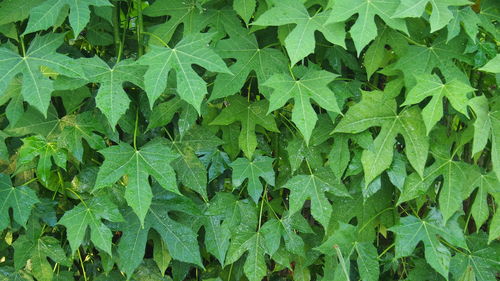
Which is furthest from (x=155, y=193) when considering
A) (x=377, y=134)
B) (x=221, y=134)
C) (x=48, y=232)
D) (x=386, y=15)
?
(x=386, y=15)

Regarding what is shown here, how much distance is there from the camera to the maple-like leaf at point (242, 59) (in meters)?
2.09

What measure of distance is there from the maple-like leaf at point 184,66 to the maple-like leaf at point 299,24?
19 cm

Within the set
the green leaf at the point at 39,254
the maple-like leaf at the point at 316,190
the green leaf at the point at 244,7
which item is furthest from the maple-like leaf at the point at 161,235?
the green leaf at the point at 244,7

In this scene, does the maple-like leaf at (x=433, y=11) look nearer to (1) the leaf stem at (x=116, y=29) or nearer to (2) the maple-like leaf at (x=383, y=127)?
(2) the maple-like leaf at (x=383, y=127)

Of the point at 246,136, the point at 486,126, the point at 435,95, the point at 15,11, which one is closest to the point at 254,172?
the point at 246,136

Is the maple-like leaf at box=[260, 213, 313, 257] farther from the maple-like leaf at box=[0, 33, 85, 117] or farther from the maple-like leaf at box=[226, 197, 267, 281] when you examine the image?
the maple-like leaf at box=[0, 33, 85, 117]

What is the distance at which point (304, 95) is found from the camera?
6.53 feet

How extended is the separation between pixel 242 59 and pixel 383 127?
561mm

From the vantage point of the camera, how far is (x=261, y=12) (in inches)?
84.1

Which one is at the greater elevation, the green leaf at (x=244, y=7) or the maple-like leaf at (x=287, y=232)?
the green leaf at (x=244, y=7)

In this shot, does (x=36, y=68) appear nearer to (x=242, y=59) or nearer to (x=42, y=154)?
(x=42, y=154)

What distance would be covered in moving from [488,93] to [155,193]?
1.43m

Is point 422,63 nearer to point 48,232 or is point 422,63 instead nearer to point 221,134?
point 221,134

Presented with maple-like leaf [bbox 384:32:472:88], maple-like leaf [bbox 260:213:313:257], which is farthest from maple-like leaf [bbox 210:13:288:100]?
maple-like leaf [bbox 260:213:313:257]
